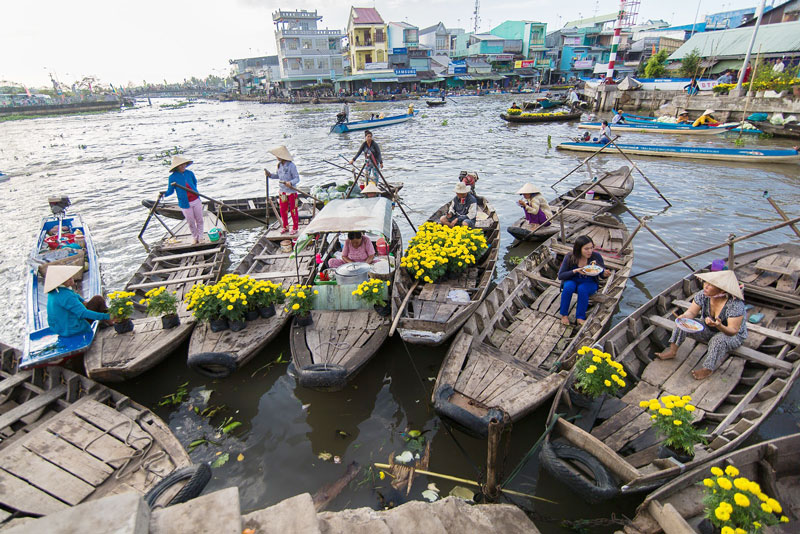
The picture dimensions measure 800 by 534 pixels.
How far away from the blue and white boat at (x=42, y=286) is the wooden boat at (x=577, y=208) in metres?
10.3

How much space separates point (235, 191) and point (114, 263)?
7.84 metres

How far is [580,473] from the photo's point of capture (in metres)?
4.18

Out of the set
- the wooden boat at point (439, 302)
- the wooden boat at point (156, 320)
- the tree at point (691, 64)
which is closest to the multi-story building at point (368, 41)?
the tree at point (691, 64)

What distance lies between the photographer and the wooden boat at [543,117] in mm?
33625

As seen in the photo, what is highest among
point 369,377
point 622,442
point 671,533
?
point 671,533

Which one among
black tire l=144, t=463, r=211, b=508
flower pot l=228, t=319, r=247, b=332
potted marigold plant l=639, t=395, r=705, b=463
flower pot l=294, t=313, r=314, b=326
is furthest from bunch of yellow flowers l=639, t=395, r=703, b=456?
flower pot l=228, t=319, r=247, b=332

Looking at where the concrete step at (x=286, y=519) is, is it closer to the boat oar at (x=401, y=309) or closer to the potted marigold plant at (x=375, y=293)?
the boat oar at (x=401, y=309)

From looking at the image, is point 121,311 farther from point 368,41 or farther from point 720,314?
point 368,41

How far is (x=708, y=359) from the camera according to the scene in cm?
556

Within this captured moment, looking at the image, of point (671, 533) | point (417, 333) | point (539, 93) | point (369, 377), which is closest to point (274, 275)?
point (369, 377)

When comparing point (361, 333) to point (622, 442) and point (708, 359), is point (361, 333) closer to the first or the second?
point (622, 442)

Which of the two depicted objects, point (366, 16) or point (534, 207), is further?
point (366, 16)

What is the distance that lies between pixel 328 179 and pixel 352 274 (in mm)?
13887

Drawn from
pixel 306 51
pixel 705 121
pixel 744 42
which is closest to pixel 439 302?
pixel 705 121
